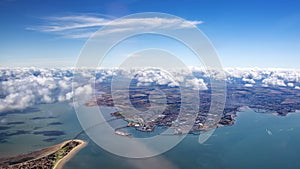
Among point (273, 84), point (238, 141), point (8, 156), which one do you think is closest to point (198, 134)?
point (238, 141)

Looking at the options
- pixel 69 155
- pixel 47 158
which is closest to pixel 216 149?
pixel 69 155

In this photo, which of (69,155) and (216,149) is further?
(216,149)

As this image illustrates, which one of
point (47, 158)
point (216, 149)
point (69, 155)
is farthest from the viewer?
point (216, 149)

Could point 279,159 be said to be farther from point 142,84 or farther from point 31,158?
point 142,84

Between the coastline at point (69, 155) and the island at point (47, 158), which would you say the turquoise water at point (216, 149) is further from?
the island at point (47, 158)

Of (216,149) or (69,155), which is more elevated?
(69,155)

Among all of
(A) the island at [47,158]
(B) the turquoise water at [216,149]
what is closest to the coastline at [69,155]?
(A) the island at [47,158]

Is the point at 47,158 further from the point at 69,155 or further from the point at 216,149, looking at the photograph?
the point at 216,149
